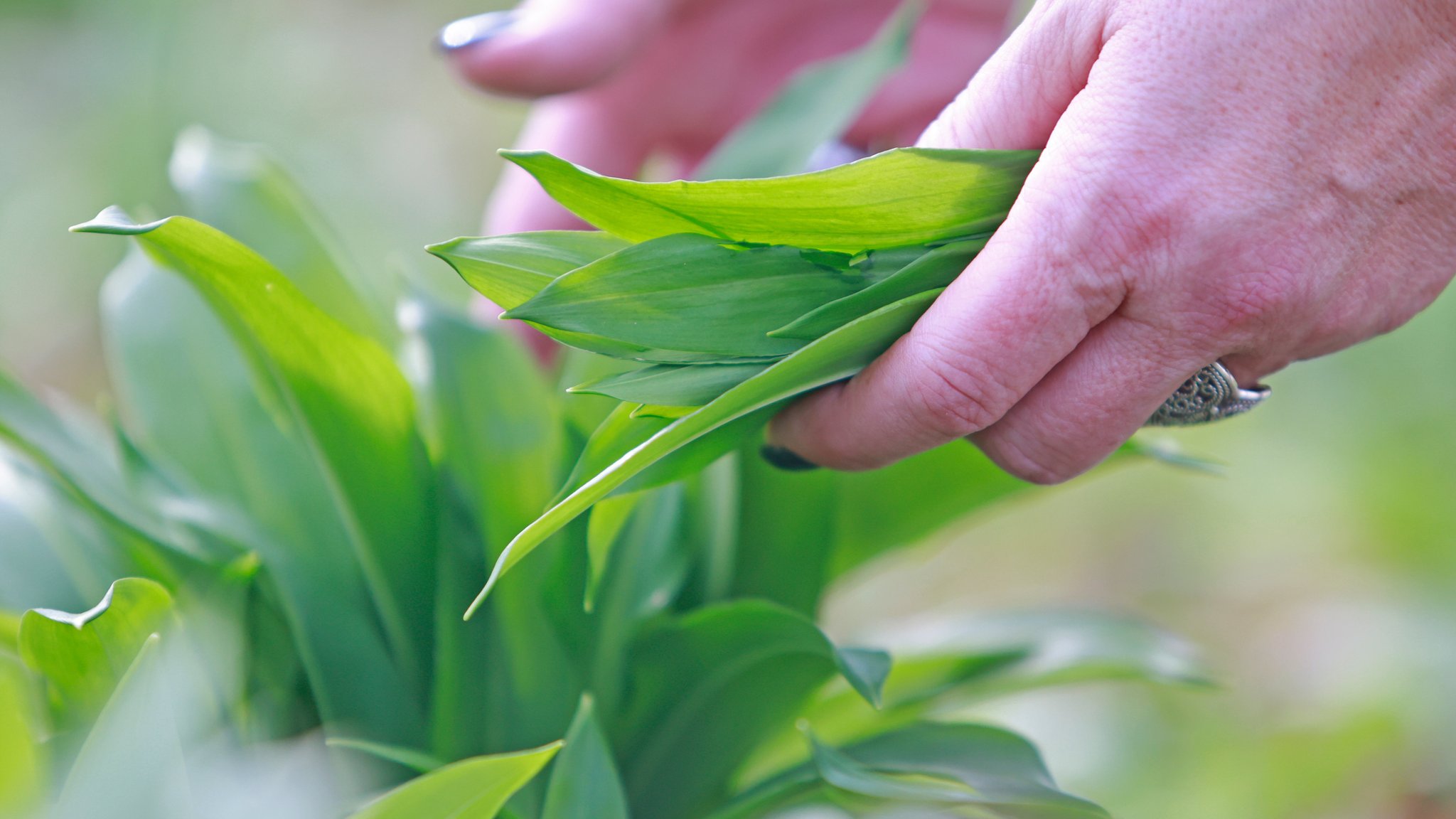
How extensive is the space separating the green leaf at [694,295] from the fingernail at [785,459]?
10 centimetres

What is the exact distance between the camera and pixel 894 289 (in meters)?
0.41

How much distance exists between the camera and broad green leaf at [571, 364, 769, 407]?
393mm

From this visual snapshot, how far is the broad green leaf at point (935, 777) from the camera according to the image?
46cm

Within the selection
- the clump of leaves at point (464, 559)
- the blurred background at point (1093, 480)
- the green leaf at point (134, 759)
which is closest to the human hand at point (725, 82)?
the blurred background at point (1093, 480)

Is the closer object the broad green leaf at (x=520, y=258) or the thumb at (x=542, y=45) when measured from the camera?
the broad green leaf at (x=520, y=258)

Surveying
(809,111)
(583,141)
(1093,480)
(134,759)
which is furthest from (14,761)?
(1093,480)

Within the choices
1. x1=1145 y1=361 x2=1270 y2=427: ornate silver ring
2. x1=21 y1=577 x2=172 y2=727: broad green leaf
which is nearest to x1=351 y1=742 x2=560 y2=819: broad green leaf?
x1=21 y1=577 x2=172 y2=727: broad green leaf

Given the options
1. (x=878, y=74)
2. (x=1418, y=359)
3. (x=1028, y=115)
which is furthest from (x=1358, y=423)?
(x=1028, y=115)

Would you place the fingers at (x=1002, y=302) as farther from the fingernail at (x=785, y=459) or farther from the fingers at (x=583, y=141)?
the fingers at (x=583, y=141)

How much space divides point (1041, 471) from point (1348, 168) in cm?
18

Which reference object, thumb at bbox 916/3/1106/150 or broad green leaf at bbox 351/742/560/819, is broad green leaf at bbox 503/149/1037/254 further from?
broad green leaf at bbox 351/742/560/819

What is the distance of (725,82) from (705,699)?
28.0 inches

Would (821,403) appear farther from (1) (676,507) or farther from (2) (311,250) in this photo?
(2) (311,250)

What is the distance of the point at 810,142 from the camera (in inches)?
23.7
